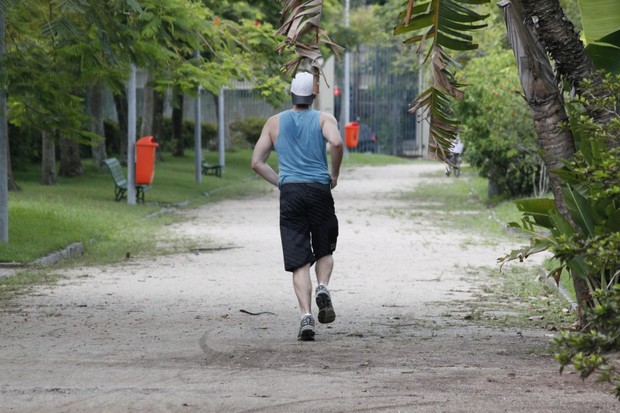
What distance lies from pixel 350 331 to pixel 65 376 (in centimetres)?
282

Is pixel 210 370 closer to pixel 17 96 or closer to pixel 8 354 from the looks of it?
pixel 8 354

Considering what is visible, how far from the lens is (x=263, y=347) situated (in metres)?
9.30

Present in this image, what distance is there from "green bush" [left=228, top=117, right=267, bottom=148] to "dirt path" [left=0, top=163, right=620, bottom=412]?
43.3 m

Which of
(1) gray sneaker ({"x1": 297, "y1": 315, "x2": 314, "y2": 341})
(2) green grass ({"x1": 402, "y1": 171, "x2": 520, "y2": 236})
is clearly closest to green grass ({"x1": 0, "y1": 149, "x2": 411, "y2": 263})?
(2) green grass ({"x1": 402, "y1": 171, "x2": 520, "y2": 236})

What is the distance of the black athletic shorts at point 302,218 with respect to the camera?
991 cm

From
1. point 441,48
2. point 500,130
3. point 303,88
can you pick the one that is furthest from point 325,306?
point 500,130

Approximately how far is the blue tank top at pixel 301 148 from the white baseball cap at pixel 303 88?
0.12 metres

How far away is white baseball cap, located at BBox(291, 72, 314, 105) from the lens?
9.85 metres

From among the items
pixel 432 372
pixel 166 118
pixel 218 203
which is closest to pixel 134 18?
pixel 432 372

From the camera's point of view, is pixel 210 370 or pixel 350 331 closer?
pixel 210 370

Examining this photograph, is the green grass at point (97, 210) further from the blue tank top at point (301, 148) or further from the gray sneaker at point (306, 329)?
the gray sneaker at point (306, 329)

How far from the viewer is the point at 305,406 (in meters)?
7.04

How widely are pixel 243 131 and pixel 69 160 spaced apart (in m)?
27.2

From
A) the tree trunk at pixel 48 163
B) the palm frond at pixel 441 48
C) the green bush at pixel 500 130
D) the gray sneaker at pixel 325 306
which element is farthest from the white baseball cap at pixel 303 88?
the tree trunk at pixel 48 163
